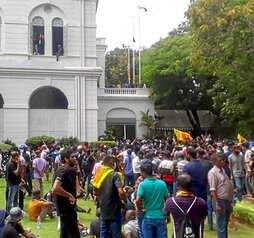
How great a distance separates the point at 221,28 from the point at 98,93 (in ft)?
55.7

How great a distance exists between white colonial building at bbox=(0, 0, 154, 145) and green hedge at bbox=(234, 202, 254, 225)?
22152 millimetres

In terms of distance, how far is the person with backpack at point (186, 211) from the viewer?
6.01 meters

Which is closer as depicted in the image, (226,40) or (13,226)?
(13,226)

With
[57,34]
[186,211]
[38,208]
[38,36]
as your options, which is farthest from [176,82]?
[186,211]

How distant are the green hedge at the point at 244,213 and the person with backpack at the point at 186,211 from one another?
5.37m

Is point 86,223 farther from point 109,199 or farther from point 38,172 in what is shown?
point 109,199

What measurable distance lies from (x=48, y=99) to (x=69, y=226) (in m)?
28.5

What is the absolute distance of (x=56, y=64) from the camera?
1314 inches

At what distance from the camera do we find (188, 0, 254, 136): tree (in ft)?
65.9

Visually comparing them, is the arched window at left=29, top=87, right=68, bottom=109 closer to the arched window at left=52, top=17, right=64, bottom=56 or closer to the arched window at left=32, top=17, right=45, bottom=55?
the arched window at left=32, top=17, right=45, bottom=55

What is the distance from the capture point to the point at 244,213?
446 inches

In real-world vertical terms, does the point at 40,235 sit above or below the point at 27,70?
below

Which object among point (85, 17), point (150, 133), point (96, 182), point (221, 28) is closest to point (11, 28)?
point (85, 17)

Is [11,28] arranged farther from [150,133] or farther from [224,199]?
[224,199]
